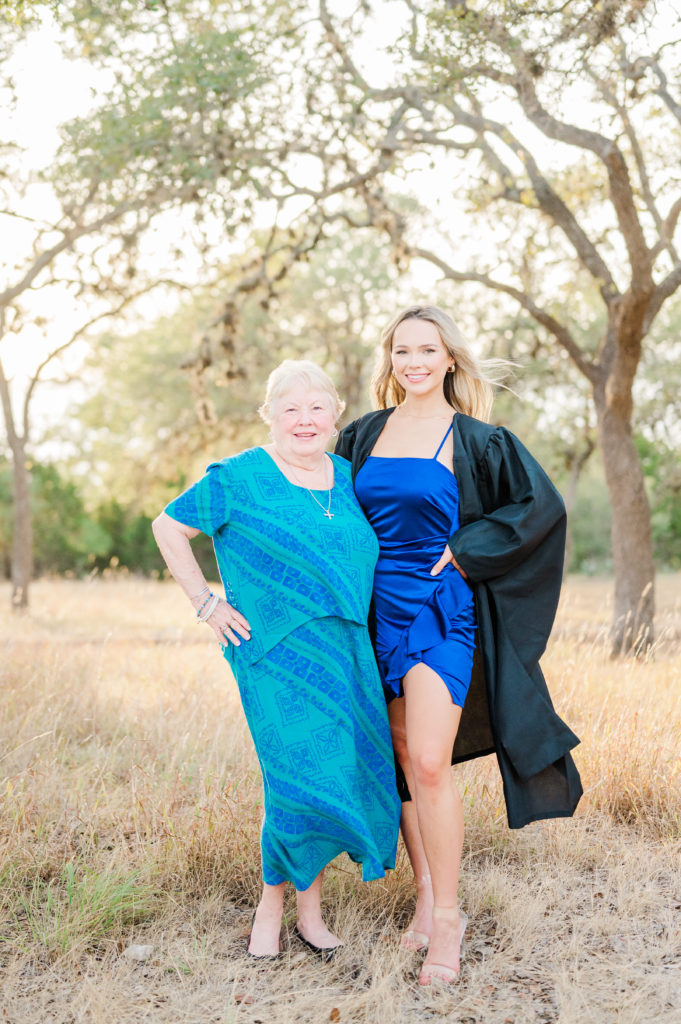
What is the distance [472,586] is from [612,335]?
7124mm

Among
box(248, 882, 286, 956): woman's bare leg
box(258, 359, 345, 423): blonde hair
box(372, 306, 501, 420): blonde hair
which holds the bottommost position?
box(248, 882, 286, 956): woman's bare leg

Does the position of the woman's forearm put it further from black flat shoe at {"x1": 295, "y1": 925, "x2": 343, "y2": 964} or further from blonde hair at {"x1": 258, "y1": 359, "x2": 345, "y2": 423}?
black flat shoe at {"x1": 295, "y1": 925, "x2": 343, "y2": 964}

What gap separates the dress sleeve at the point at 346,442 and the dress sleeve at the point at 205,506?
0.68 meters

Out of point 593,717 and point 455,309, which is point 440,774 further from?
point 455,309

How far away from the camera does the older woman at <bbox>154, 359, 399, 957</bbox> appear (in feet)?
→ 10.2

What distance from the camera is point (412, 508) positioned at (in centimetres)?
329

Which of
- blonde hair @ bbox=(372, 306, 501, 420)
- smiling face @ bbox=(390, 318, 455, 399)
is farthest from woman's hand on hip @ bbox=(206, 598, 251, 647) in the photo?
blonde hair @ bbox=(372, 306, 501, 420)

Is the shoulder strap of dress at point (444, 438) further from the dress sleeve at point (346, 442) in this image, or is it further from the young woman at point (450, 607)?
the dress sleeve at point (346, 442)

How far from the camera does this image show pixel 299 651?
3.12 meters

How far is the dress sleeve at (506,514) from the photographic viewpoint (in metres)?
3.20

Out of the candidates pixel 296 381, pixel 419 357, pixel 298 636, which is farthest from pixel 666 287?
pixel 298 636

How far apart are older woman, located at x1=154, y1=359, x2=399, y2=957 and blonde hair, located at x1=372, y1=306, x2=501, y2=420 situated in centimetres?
60

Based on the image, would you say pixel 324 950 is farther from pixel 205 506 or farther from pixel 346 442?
pixel 346 442

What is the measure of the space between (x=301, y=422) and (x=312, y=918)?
70.4 inches
